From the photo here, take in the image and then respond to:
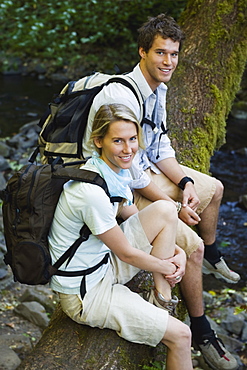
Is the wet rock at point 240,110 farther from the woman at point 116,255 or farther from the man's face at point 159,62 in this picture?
the woman at point 116,255

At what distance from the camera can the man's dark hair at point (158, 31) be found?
3.25 metres

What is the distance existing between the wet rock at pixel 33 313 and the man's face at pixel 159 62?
229 centimetres

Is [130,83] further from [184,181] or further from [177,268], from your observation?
[177,268]

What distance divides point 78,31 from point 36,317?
11.8 metres

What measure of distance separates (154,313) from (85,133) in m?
1.15

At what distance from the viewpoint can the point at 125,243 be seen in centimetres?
250

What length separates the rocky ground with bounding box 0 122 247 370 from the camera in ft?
12.9

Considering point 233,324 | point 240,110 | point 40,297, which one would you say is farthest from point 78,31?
point 233,324

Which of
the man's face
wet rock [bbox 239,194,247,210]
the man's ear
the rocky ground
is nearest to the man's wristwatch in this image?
the man's face

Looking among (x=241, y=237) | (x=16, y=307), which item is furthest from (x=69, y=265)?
(x=241, y=237)

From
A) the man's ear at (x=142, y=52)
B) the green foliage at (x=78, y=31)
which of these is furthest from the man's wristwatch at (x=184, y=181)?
the green foliage at (x=78, y=31)

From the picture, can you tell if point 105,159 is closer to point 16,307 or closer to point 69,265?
point 69,265

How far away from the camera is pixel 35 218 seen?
8.07 feet

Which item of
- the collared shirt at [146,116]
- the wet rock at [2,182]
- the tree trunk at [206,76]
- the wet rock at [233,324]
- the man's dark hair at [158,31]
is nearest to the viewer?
the collared shirt at [146,116]
